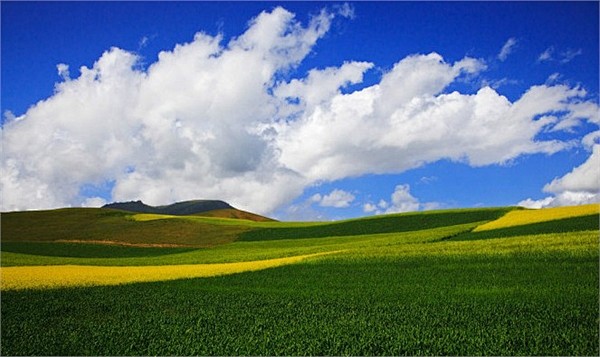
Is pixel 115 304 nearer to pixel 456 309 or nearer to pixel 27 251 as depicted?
pixel 456 309

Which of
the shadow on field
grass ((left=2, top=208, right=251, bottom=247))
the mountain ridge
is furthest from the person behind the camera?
the mountain ridge

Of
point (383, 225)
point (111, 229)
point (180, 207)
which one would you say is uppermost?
point (180, 207)

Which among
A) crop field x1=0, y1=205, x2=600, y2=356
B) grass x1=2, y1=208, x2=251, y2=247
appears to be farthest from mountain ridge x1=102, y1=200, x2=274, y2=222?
crop field x1=0, y1=205, x2=600, y2=356

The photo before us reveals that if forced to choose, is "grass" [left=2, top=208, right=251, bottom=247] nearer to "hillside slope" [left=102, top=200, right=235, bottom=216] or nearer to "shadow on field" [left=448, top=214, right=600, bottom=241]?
"shadow on field" [left=448, top=214, right=600, bottom=241]

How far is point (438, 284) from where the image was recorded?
816 inches

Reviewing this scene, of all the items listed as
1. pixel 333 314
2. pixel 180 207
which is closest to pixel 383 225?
pixel 333 314

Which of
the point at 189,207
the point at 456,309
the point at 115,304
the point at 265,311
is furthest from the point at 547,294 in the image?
the point at 189,207

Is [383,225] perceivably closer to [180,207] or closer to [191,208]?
[191,208]

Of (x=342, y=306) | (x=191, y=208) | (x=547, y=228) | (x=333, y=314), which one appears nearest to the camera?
(x=333, y=314)

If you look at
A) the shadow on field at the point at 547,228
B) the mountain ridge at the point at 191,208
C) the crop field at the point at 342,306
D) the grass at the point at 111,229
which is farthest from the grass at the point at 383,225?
the mountain ridge at the point at 191,208

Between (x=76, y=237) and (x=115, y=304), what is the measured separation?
188 ft

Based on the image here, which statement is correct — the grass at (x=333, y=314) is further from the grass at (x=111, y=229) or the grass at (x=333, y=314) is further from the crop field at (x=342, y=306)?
the grass at (x=111, y=229)

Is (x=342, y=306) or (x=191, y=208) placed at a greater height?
(x=191, y=208)

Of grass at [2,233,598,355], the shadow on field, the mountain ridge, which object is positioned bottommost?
grass at [2,233,598,355]
